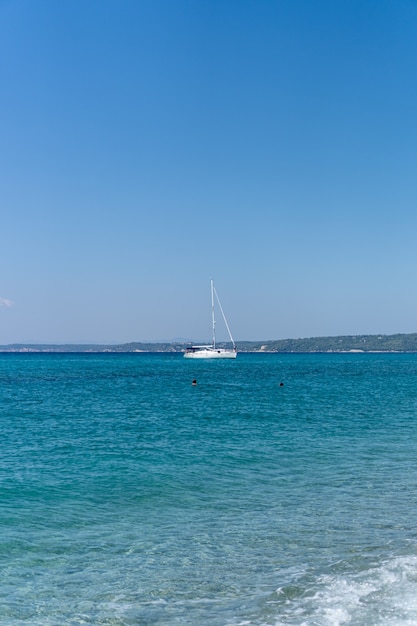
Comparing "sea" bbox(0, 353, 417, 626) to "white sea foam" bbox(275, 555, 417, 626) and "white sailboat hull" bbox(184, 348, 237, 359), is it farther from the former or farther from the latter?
"white sailboat hull" bbox(184, 348, 237, 359)

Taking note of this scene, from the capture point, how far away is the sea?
32.5ft

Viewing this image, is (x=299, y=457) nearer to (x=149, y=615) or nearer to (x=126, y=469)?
(x=126, y=469)

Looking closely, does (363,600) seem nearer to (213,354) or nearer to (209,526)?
(209,526)

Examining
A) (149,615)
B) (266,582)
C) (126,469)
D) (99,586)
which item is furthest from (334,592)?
(126,469)

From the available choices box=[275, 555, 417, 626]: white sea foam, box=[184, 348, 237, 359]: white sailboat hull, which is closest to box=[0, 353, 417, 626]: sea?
box=[275, 555, 417, 626]: white sea foam

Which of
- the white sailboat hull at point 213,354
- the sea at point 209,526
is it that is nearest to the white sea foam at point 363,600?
the sea at point 209,526

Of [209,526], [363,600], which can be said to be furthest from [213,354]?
[363,600]

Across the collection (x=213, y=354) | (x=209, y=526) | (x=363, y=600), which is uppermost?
(x=363, y=600)

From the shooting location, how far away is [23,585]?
36.2 ft

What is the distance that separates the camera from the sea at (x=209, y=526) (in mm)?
9898

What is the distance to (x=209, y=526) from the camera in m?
14.5

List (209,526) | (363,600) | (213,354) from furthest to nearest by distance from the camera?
(213,354)
(209,526)
(363,600)

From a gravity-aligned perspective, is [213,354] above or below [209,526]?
below

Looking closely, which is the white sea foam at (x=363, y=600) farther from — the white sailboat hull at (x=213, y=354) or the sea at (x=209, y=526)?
the white sailboat hull at (x=213, y=354)
